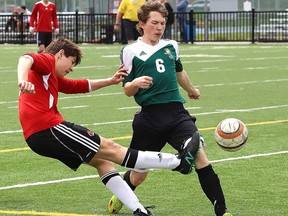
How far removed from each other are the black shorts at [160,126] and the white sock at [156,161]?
0.31 meters

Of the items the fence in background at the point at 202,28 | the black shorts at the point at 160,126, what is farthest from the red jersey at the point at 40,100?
the fence in background at the point at 202,28

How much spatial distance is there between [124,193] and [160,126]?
2.23 feet

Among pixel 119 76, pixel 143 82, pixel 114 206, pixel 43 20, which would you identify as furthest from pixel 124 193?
pixel 43 20

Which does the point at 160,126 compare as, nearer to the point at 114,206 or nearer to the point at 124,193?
the point at 124,193

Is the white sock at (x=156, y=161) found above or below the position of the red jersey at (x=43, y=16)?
below

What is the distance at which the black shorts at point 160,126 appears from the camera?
8.45 metres

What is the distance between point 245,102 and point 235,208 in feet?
31.1

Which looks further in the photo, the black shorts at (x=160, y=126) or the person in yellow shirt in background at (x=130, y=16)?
the person in yellow shirt in background at (x=130, y=16)

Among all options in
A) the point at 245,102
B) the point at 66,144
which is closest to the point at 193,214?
the point at 66,144

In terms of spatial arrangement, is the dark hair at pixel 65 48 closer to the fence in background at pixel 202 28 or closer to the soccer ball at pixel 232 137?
the soccer ball at pixel 232 137

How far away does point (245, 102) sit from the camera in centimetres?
1823

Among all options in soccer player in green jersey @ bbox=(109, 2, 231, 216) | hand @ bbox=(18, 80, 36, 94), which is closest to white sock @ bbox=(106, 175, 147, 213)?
soccer player in green jersey @ bbox=(109, 2, 231, 216)

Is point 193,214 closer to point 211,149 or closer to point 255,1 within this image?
point 211,149

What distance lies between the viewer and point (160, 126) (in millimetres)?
8477
